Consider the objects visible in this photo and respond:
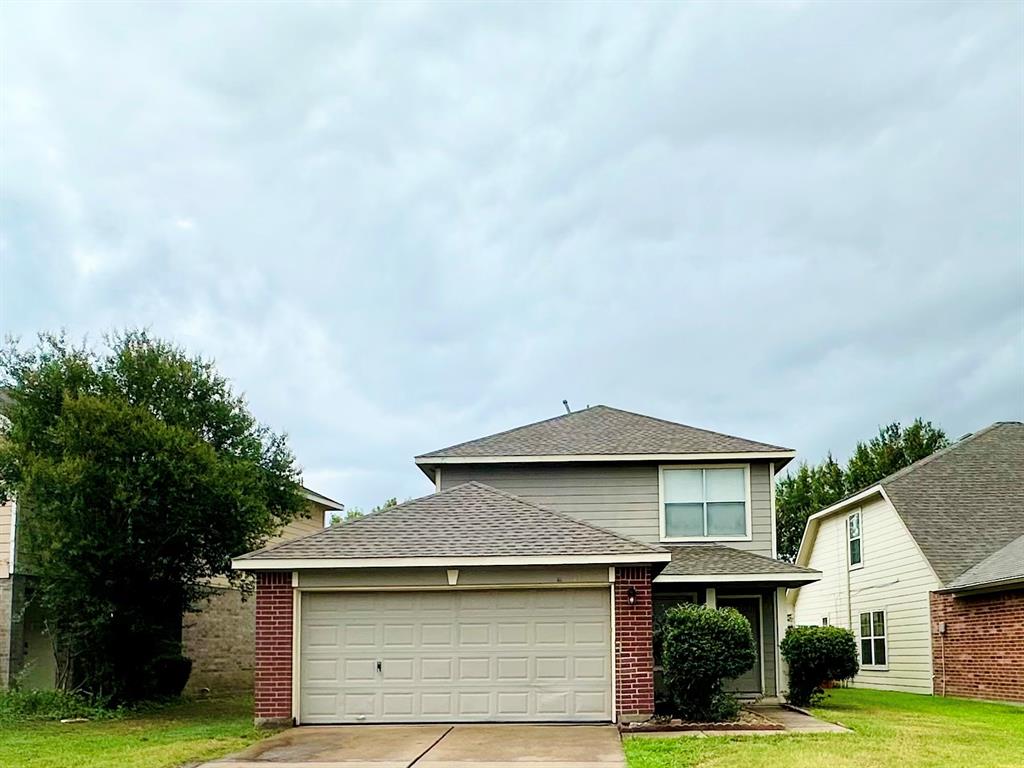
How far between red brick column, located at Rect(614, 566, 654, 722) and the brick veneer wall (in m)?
8.35

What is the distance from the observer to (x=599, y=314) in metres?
24.9

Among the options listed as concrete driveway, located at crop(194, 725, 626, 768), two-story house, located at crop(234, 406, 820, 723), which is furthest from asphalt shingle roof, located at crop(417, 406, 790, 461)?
concrete driveway, located at crop(194, 725, 626, 768)

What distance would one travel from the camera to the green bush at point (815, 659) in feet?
63.4

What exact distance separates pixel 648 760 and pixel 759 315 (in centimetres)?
1604

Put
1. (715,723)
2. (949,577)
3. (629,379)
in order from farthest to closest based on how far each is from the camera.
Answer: (629,379), (949,577), (715,723)

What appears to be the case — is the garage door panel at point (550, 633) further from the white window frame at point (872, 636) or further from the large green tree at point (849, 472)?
the large green tree at point (849, 472)

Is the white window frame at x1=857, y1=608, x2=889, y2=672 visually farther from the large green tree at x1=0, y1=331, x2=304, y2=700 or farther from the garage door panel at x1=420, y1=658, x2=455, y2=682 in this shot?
the large green tree at x1=0, y1=331, x2=304, y2=700

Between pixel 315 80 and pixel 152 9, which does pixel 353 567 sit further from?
pixel 152 9

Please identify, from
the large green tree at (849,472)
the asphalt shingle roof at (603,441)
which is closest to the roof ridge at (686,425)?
the asphalt shingle roof at (603,441)

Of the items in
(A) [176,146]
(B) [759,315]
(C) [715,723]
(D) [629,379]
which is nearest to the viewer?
(C) [715,723]

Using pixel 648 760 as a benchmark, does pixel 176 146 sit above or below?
above

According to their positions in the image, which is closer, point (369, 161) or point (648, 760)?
point (648, 760)

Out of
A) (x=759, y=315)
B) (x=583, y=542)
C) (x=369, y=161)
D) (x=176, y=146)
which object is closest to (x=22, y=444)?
(x=176, y=146)

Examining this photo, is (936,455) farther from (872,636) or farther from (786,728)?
(786,728)
